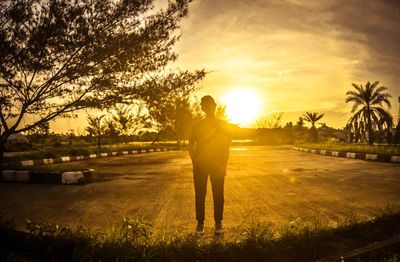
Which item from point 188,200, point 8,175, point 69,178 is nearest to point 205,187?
point 188,200

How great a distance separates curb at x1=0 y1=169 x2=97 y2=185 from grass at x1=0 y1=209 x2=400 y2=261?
5289 mm

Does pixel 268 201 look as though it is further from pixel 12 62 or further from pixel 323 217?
pixel 12 62

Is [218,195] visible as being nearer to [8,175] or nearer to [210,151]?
[210,151]

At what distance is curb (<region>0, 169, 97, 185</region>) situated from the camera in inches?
364

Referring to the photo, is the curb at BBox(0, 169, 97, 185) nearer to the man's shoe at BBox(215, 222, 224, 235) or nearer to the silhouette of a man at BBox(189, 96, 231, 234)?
the silhouette of a man at BBox(189, 96, 231, 234)

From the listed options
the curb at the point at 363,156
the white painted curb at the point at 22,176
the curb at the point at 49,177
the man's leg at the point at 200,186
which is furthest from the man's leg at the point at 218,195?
the curb at the point at 363,156

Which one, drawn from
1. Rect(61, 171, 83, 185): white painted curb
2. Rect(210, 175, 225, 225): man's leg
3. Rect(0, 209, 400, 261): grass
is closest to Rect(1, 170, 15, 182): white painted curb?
Rect(61, 171, 83, 185): white painted curb

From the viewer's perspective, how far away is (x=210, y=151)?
14.5 feet

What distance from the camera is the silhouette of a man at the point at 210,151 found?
4.43 metres

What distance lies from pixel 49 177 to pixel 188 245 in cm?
728

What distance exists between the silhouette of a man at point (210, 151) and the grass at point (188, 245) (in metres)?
0.70

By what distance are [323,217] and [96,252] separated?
11.5ft

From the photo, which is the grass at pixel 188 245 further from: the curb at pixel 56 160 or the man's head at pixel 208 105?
the curb at pixel 56 160

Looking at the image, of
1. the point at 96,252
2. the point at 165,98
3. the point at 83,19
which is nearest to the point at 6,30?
the point at 83,19
